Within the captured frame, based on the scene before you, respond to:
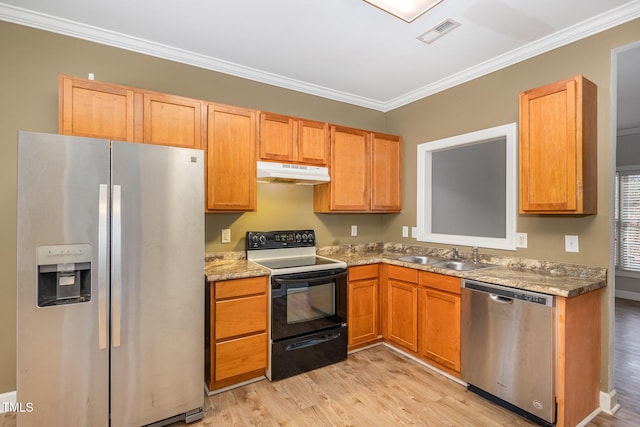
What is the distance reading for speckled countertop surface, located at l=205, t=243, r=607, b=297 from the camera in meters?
2.10

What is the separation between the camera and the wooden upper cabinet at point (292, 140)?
2941mm

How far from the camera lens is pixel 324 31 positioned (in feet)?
8.06

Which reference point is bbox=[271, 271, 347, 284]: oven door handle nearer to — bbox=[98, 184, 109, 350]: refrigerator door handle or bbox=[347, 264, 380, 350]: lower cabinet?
bbox=[347, 264, 380, 350]: lower cabinet

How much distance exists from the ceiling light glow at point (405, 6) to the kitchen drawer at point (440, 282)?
6.39 ft

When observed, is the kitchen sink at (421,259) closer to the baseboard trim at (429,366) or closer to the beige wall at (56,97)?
the baseboard trim at (429,366)

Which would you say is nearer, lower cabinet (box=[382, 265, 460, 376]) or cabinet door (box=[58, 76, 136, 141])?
cabinet door (box=[58, 76, 136, 141])

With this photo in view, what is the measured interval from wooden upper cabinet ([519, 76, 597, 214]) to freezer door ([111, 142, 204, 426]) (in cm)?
246

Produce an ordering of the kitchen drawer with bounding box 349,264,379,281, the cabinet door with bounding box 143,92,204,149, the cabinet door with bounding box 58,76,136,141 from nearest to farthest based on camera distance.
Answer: the cabinet door with bounding box 58,76,136,141 < the cabinet door with bounding box 143,92,204,149 < the kitchen drawer with bounding box 349,264,379,281

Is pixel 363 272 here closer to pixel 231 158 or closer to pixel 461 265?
pixel 461 265

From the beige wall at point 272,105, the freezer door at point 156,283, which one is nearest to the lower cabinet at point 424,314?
the beige wall at point 272,105

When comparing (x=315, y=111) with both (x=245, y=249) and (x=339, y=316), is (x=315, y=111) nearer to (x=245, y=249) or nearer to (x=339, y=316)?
(x=245, y=249)

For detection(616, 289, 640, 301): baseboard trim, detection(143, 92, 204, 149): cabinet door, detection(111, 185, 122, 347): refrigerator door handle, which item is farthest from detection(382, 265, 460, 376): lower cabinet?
detection(616, 289, 640, 301): baseboard trim

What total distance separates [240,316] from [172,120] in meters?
1.65

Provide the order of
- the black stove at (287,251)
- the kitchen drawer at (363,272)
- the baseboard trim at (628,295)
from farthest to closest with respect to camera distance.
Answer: the baseboard trim at (628,295) → the kitchen drawer at (363,272) → the black stove at (287,251)
